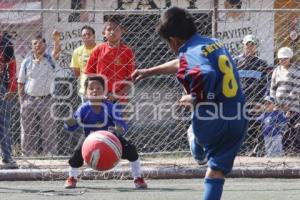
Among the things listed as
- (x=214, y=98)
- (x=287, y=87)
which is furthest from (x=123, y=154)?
(x=287, y=87)

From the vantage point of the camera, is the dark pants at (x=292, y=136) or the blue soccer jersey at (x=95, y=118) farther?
the dark pants at (x=292, y=136)

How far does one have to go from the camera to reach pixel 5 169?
10.0 meters

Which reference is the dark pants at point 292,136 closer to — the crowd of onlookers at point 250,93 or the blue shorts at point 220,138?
the crowd of onlookers at point 250,93

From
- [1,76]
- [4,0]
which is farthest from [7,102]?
[4,0]

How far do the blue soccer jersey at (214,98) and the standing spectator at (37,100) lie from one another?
4710mm

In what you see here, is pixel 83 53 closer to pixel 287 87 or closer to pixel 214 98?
pixel 287 87

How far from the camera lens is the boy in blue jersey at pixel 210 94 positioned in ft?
20.9

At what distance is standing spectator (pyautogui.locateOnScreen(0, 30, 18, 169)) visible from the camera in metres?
10.4

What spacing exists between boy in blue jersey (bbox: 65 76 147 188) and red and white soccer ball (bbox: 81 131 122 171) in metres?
0.56

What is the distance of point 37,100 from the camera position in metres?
11.2

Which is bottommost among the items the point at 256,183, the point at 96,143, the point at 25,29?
the point at 256,183

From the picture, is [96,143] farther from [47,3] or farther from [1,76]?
[47,3]

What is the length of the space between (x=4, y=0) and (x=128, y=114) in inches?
106

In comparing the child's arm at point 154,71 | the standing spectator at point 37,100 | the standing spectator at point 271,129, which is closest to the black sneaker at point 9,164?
the standing spectator at point 37,100
